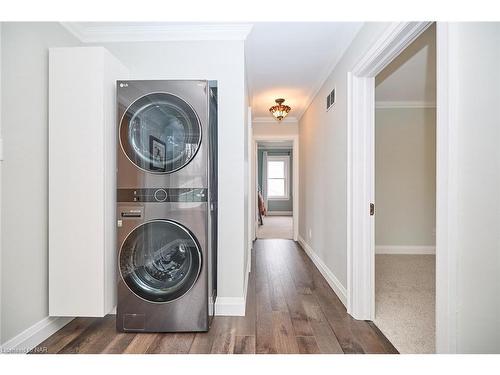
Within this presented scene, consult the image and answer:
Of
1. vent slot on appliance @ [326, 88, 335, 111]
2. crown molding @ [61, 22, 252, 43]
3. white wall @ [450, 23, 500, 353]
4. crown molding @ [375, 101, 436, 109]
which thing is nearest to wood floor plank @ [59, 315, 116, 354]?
white wall @ [450, 23, 500, 353]

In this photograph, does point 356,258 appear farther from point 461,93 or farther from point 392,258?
point 392,258

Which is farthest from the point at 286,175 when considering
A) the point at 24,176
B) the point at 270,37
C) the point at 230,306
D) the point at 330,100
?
the point at 24,176

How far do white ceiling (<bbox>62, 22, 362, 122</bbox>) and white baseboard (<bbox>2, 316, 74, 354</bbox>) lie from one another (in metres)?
2.17

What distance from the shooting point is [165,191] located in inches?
75.9

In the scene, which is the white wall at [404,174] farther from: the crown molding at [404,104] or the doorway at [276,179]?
the doorway at [276,179]

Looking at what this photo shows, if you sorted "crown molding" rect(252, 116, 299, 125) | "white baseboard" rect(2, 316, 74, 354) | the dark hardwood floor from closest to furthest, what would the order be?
"white baseboard" rect(2, 316, 74, 354) → the dark hardwood floor → "crown molding" rect(252, 116, 299, 125)

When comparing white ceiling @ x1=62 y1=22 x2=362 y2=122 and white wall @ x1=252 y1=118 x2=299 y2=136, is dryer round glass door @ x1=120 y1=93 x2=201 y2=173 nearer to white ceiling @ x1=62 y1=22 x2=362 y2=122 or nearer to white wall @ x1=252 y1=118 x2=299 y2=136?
white ceiling @ x1=62 y1=22 x2=362 y2=122

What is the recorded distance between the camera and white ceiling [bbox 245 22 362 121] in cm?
234

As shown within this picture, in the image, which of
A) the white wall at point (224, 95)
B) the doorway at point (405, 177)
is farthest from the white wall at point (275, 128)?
the white wall at point (224, 95)

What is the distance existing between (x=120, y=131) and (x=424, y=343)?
2.48 metres

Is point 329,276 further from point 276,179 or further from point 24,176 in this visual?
point 276,179

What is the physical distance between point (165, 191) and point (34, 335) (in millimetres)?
1227
